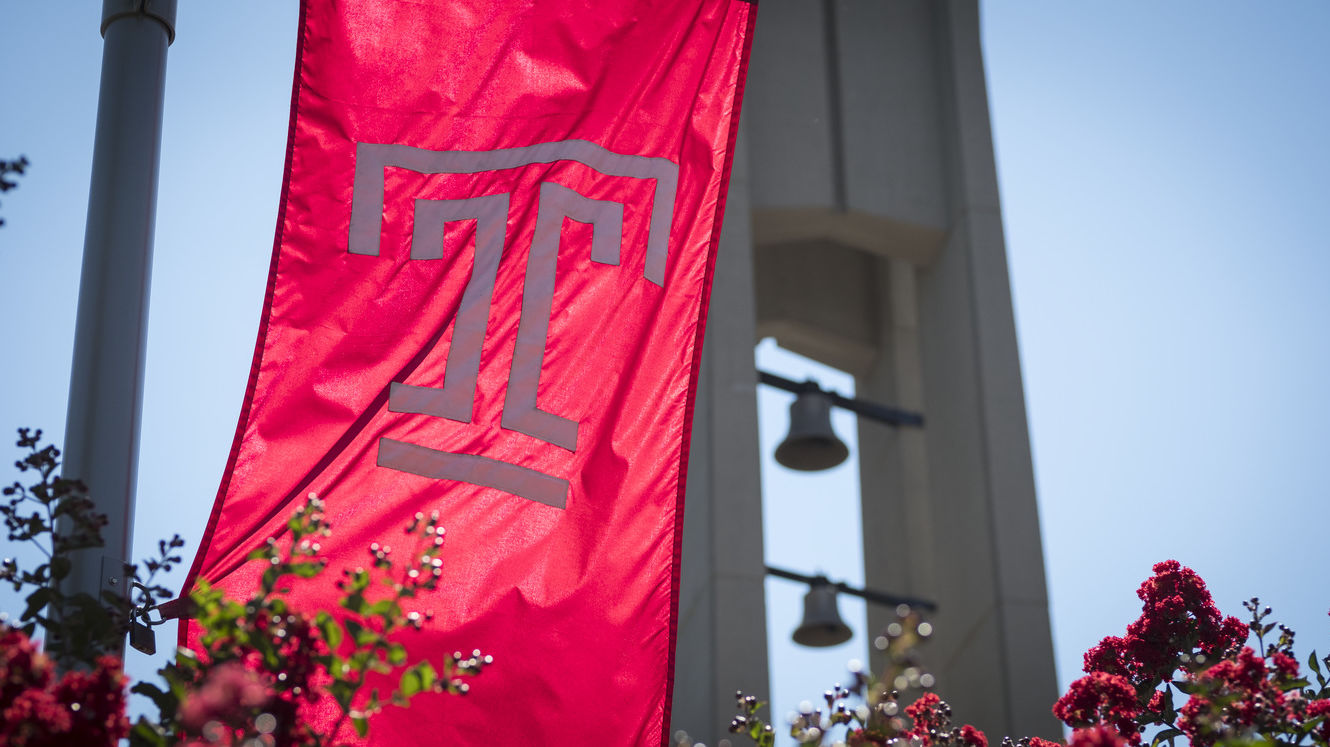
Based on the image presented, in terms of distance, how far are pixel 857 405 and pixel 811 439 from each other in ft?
3.14

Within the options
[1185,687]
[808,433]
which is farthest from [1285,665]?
[808,433]

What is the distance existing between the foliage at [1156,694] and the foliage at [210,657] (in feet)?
2.67

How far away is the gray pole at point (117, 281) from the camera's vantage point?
3941mm

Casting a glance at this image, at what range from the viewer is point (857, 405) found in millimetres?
12789

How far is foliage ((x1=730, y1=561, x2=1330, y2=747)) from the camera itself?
10.3 ft

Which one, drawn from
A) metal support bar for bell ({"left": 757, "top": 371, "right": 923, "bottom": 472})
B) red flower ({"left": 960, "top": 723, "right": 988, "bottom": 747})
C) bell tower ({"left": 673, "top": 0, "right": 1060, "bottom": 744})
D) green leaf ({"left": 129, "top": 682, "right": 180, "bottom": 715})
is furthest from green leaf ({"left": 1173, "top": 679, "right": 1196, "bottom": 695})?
metal support bar for bell ({"left": 757, "top": 371, "right": 923, "bottom": 472})

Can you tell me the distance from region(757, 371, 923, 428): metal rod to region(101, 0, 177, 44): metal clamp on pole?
7.77 m

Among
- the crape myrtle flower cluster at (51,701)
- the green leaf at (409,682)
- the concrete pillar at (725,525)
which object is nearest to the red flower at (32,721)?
the crape myrtle flower cluster at (51,701)

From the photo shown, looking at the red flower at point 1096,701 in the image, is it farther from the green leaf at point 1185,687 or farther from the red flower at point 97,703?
the red flower at point 97,703

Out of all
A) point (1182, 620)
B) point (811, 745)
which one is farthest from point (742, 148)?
point (811, 745)

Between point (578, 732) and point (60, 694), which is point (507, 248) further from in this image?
point (60, 694)

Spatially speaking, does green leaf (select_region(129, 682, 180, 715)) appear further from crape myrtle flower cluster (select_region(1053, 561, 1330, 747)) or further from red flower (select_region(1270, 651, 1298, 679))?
red flower (select_region(1270, 651, 1298, 679))

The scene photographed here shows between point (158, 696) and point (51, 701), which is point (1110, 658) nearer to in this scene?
point (158, 696)

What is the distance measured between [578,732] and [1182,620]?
1.81 metres
